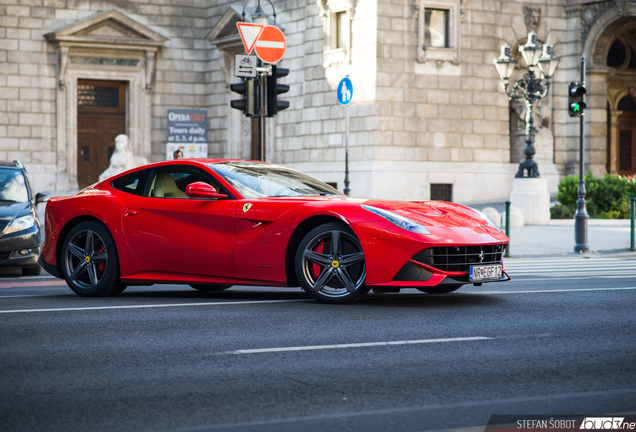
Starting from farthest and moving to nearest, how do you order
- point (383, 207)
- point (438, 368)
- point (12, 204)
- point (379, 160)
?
point (379, 160)
point (12, 204)
point (383, 207)
point (438, 368)

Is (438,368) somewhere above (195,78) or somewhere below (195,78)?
below

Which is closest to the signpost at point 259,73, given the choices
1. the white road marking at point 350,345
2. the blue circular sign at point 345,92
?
the blue circular sign at point 345,92

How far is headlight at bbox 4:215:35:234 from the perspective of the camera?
13182 mm

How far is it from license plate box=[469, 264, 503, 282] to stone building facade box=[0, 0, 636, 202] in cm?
1953

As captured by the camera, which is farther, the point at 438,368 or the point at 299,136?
the point at 299,136

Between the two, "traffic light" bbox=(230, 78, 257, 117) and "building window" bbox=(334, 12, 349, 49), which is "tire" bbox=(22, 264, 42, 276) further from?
"building window" bbox=(334, 12, 349, 49)

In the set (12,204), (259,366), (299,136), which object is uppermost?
(299,136)

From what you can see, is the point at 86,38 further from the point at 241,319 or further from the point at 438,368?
the point at 438,368

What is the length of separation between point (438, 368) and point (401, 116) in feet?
78.4

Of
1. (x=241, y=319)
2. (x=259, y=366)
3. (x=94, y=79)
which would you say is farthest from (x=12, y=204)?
(x=94, y=79)

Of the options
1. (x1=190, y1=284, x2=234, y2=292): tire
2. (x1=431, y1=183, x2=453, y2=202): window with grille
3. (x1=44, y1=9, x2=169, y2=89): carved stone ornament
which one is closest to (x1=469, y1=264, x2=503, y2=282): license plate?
(x1=190, y1=284, x2=234, y2=292): tire

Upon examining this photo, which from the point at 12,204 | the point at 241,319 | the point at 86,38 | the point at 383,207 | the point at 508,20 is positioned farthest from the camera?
the point at 86,38

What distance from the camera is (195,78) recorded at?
3806 cm

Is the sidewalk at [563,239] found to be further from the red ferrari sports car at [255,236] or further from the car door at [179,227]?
the car door at [179,227]
